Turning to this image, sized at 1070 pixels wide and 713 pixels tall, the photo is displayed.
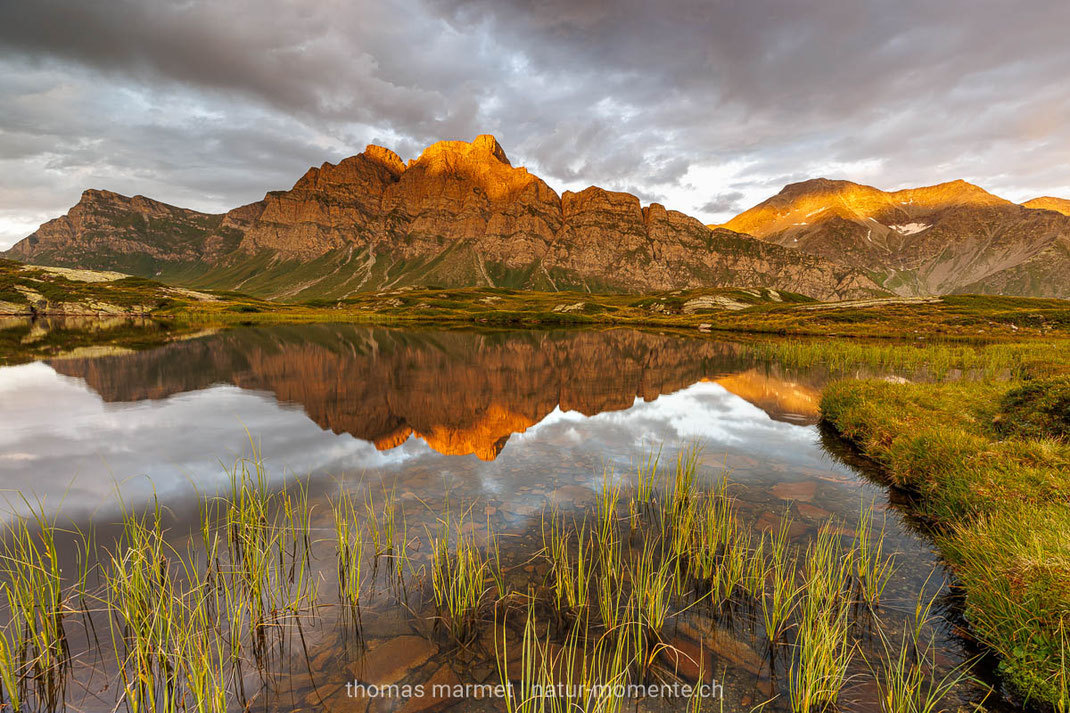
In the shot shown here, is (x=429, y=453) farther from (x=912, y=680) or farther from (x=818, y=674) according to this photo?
(x=912, y=680)

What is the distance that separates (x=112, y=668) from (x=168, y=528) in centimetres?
565

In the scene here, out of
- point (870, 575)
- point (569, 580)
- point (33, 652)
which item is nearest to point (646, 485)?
point (870, 575)

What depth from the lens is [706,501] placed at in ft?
47.1

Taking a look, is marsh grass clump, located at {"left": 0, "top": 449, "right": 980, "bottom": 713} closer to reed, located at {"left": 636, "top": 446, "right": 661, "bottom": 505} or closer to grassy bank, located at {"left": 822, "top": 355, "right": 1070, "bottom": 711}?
reed, located at {"left": 636, "top": 446, "right": 661, "bottom": 505}

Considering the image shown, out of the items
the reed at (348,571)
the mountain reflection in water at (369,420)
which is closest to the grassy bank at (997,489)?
the mountain reflection in water at (369,420)

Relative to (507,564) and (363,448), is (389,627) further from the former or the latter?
(363,448)

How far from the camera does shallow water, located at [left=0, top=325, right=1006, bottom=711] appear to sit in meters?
7.93

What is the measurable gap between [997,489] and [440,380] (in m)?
33.7

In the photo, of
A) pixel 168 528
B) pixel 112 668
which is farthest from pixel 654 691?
pixel 168 528

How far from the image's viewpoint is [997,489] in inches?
454

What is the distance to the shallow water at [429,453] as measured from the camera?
26.0ft

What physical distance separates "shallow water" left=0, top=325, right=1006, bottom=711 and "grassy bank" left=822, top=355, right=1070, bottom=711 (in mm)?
896

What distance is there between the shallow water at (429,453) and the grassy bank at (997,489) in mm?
896

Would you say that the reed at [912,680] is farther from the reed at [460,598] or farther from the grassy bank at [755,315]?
the grassy bank at [755,315]
